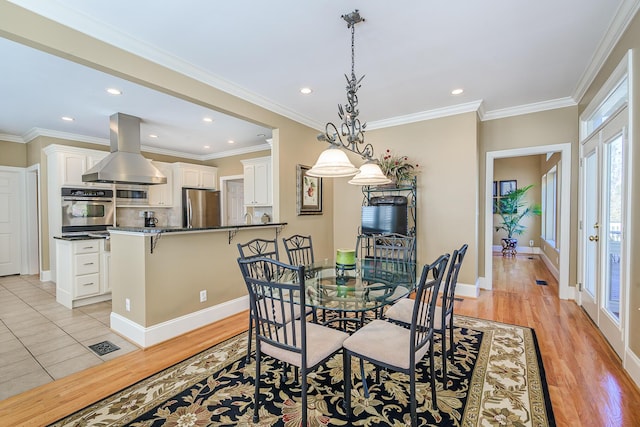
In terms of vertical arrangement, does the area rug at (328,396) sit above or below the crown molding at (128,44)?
below

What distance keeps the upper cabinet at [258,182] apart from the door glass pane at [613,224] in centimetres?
478

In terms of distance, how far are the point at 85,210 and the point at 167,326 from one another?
3.92 metres

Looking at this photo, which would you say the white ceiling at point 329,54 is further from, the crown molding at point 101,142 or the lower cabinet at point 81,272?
the lower cabinet at point 81,272

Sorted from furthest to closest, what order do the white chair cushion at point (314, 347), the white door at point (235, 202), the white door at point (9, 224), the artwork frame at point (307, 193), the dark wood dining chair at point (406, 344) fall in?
the white door at point (235, 202)
the white door at point (9, 224)
the artwork frame at point (307, 193)
the white chair cushion at point (314, 347)
the dark wood dining chair at point (406, 344)

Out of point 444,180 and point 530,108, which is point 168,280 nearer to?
point 444,180

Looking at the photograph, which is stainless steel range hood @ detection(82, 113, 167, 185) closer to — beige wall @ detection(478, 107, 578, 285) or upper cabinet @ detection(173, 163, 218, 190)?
upper cabinet @ detection(173, 163, 218, 190)

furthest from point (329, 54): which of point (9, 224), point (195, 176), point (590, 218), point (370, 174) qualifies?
point (9, 224)

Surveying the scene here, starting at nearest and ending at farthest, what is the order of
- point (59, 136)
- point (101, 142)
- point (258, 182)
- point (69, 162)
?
1. point (69, 162)
2. point (59, 136)
3. point (101, 142)
4. point (258, 182)

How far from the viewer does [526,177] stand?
811 cm

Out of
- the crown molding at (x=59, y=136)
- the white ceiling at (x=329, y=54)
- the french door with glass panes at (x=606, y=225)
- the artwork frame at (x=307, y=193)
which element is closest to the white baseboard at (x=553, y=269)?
the french door with glass panes at (x=606, y=225)

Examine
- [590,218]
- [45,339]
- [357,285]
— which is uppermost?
[590,218]

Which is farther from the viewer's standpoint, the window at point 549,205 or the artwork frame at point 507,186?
the artwork frame at point 507,186

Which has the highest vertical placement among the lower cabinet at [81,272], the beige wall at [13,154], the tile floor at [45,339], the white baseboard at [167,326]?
the beige wall at [13,154]

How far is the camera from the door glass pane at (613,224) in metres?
2.61
